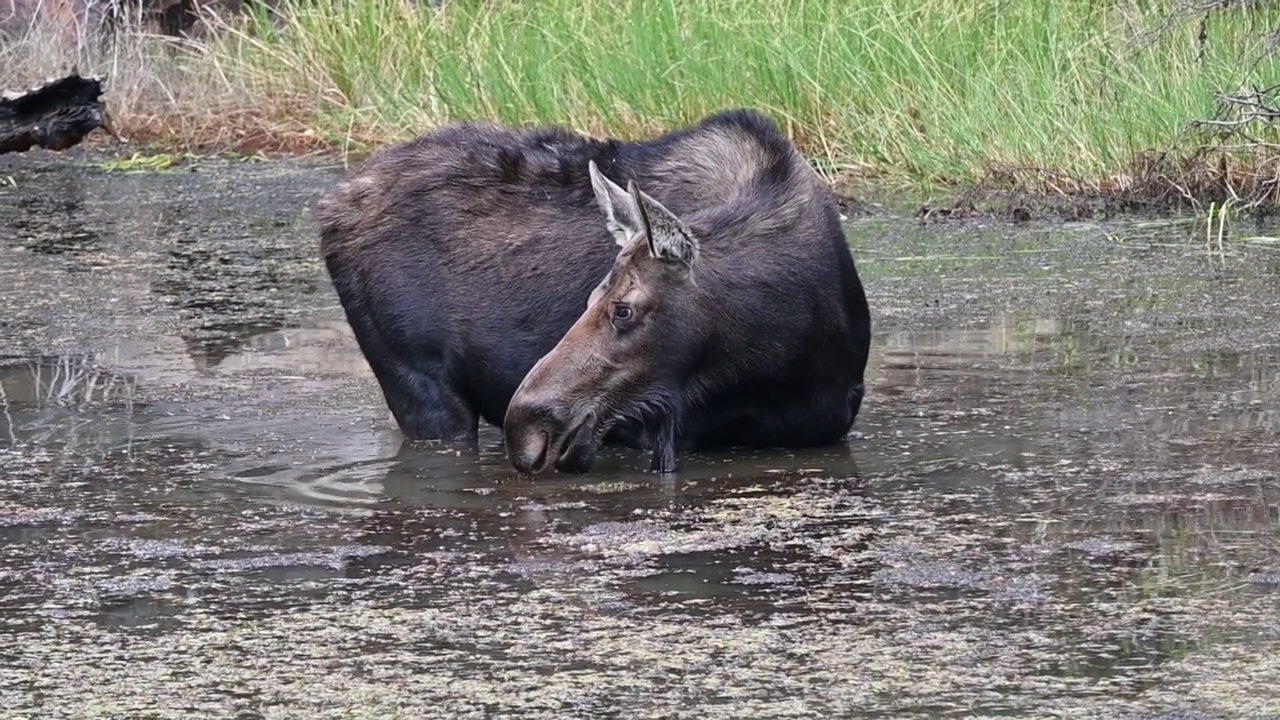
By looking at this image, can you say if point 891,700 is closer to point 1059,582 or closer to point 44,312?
point 1059,582

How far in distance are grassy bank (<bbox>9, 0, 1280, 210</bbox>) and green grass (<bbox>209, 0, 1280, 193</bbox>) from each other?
0.01 m

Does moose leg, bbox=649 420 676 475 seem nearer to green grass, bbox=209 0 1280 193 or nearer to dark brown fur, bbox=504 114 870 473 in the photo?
dark brown fur, bbox=504 114 870 473

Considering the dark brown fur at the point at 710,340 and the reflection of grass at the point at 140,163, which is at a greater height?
the dark brown fur at the point at 710,340

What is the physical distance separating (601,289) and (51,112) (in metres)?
6.77

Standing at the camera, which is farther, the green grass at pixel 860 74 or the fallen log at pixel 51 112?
the fallen log at pixel 51 112

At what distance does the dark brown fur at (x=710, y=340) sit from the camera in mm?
5922

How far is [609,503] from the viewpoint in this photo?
555cm

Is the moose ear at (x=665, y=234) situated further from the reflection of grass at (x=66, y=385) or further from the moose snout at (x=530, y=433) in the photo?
the reflection of grass at (x=66, y=385)

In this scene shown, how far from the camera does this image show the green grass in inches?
437

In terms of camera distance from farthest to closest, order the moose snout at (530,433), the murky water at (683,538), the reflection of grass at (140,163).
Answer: the reflection of grass at (140,163)
the moose snout at (530,433)
the murky water at (683,538)

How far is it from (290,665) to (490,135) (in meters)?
3.48

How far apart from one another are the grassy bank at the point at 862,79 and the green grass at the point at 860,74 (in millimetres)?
13

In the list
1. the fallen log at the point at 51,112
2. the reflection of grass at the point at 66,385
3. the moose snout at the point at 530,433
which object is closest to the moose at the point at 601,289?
the moose snout at the point at 530,433

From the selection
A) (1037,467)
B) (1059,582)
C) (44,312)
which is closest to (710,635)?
(1059,582)
